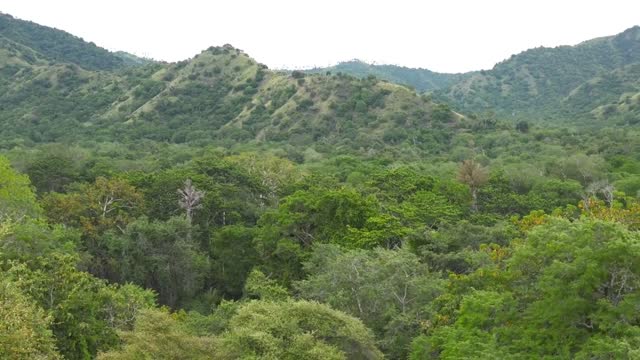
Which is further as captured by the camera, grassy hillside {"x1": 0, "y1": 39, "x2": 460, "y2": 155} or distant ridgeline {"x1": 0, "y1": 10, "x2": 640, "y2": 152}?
grassy hillside {"x1": 0, "y1": 39, "x2": 460, "y2": 155}

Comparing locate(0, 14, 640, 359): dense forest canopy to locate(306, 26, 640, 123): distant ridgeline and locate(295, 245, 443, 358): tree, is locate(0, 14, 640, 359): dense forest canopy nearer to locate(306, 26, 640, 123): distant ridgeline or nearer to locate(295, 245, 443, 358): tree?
locate(295, 245, 443, 358): tree

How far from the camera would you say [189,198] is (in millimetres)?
43125

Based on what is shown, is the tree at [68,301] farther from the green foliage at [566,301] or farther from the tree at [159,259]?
the tree at [159,259]

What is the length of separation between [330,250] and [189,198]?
15340 mm

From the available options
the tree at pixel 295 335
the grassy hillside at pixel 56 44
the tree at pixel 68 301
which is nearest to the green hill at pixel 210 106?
the grassy hillside at pixel 56 44

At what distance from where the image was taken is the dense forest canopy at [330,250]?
55.1 feet

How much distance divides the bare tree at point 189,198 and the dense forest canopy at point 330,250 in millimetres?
203

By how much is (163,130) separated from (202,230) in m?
73.4

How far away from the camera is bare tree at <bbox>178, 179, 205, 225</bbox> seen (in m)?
42.8

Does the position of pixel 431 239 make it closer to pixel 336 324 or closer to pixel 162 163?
pixel 336 324

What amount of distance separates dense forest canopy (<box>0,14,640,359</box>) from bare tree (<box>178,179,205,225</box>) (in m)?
0.20

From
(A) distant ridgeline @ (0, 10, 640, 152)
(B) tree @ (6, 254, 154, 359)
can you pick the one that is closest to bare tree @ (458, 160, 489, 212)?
(B) tree @ (6, 254, 154, 359)

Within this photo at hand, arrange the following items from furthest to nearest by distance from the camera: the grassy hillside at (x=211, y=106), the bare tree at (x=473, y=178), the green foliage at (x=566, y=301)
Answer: the grassy hillside at (x=211, y=106) < the bare tree at (x=473, y=178) < the green foliage at (x=566, y=301)

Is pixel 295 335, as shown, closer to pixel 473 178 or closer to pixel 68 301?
pixel 68 301
